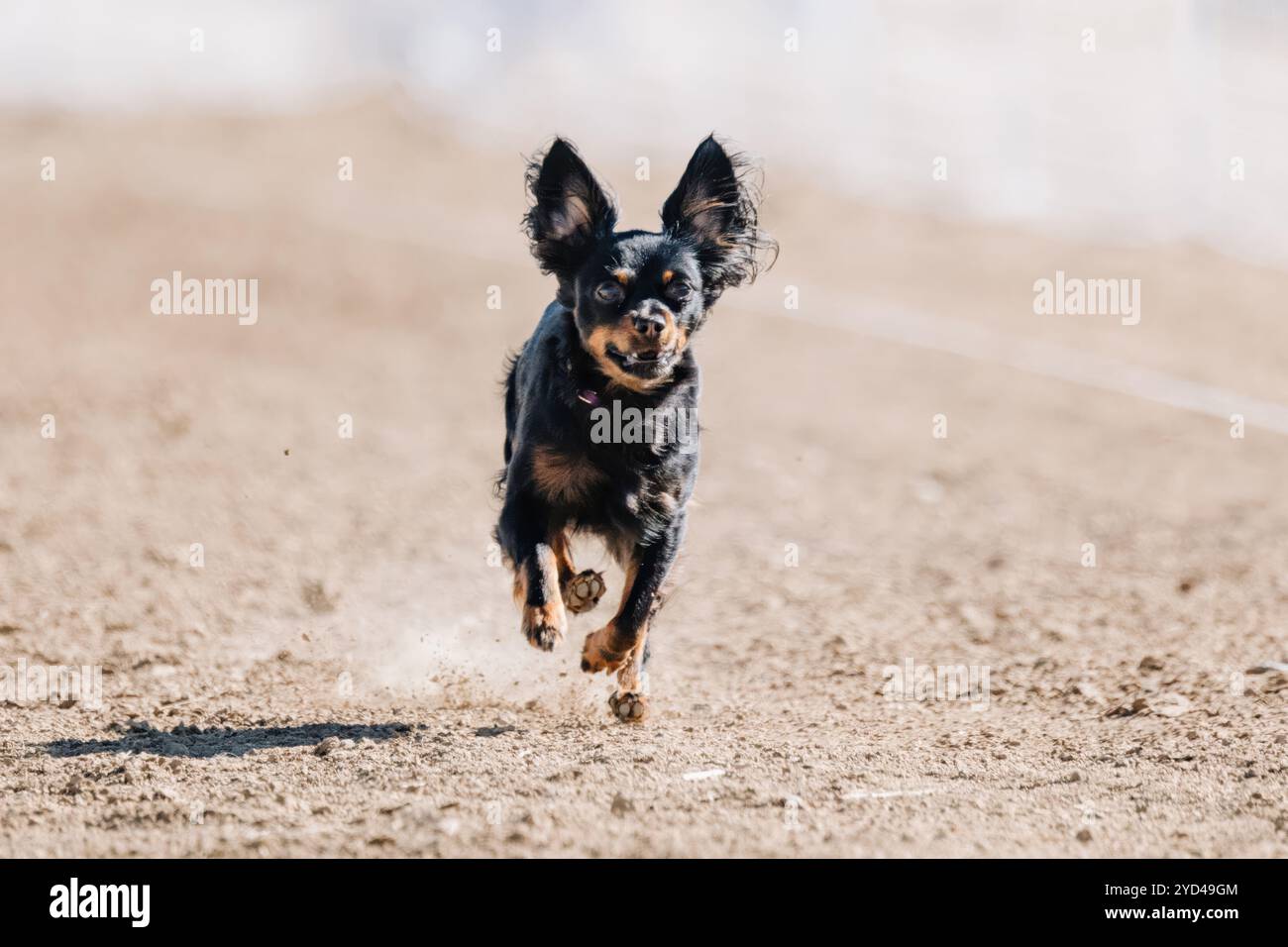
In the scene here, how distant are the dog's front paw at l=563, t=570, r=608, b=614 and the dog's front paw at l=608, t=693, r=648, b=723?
392 millimetres

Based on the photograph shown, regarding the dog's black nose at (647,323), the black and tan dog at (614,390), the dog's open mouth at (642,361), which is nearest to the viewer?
the dog's black nose at (647,323)

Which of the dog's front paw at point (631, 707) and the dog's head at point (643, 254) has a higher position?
the dog's head at point (643, 254)

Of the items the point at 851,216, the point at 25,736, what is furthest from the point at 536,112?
the point at 25,736

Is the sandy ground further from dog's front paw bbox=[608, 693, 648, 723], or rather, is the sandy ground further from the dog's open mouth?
the dog's open mouth

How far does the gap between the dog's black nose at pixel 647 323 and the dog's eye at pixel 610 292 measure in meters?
0.19

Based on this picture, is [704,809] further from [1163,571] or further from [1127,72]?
[1127,72]

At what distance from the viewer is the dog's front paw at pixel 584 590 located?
6281mm

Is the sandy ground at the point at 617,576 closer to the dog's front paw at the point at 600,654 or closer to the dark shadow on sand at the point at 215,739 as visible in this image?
the dark shadow on sand at the point at 215,739

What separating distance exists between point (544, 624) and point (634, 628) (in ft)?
1.58

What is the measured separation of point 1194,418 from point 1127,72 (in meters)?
11.3

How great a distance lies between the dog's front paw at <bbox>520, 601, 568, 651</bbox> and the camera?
5754 millimetres

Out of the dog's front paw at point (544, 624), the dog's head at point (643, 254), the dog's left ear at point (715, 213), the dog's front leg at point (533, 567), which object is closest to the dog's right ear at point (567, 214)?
the dog's head at point (643, 254)

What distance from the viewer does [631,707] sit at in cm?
628
